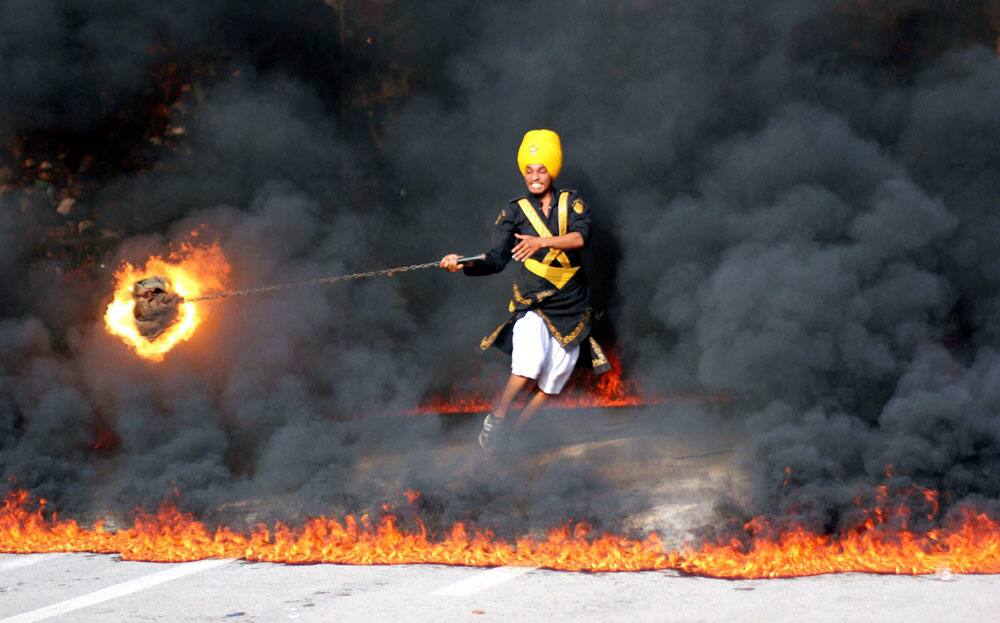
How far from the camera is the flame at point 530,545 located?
5035 millimetres

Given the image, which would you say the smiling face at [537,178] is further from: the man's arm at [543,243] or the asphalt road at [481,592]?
the asphalt road at [481,592]

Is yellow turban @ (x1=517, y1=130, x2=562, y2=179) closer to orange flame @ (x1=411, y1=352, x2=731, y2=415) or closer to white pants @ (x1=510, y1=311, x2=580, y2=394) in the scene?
white pants @ (x1=510, y1=311, x2=580, y2=394)

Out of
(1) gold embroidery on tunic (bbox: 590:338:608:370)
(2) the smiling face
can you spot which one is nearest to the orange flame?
(1) gold embroidery on tunic (bbox: 590:338:608:370)

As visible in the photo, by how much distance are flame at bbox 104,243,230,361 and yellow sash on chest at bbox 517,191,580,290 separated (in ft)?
6.85

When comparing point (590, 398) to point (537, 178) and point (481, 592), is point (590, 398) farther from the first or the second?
point (481, 592)

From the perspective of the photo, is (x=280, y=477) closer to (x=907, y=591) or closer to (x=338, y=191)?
(x=338, y=191)

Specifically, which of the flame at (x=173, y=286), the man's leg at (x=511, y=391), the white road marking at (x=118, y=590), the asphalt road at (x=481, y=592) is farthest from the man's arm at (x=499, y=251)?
the white road marking at (x=118, y=590)

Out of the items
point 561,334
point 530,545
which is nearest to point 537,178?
point 561,334

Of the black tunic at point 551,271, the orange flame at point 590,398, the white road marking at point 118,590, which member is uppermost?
the black tunic at point 551,271

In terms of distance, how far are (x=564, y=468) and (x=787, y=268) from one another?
1514 mm

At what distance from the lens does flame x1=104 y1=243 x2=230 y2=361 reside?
281 inches

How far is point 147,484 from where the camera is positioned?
21.6 feet

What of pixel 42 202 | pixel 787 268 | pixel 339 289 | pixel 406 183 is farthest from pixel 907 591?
pixel 42 202

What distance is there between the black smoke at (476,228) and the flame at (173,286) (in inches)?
5.8
